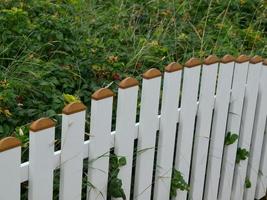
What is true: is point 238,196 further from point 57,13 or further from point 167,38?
point 57,13

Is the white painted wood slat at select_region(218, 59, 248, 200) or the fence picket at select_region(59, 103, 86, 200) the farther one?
the white painted wood slat at select_region(218, 59, 248, 200)

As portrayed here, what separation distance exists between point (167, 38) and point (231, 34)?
0.68 meters

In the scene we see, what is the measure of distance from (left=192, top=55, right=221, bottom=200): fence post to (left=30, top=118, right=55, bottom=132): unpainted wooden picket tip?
46.8 inches

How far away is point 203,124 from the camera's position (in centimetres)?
280

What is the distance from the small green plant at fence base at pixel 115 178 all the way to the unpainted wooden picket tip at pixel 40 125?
1.60ft

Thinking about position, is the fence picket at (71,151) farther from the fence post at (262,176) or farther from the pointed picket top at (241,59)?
the fence post at (262,176)

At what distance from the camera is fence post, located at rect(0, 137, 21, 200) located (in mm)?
1639

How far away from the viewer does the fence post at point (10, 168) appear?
1.64 metres

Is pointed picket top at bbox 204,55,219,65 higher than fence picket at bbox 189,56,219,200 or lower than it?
higher

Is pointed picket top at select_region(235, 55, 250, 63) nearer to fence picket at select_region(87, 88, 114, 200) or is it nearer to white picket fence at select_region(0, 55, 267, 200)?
white picket fence at select_region(0, 55, 267, 200)

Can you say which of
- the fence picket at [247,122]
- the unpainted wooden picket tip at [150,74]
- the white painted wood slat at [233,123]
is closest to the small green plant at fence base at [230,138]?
the white painted wood slat at [233,123]

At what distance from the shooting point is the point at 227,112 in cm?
302

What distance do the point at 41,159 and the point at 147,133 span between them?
690 millimetres

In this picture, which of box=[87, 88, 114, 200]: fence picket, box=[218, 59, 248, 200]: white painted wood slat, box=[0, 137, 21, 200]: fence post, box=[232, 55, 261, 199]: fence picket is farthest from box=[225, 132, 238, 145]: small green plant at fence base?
box=[0, 137, 21, 200]: fence post
